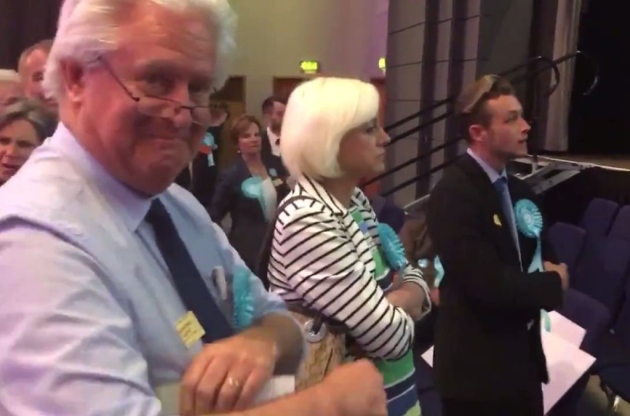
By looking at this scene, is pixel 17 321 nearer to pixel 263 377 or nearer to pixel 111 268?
pixel 111 268

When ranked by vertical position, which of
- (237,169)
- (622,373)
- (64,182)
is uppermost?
(64,182)

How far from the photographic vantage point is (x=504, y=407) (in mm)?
2219

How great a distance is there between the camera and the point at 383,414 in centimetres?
88

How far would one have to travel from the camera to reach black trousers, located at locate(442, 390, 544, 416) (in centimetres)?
222

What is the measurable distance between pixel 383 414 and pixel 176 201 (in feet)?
1.50

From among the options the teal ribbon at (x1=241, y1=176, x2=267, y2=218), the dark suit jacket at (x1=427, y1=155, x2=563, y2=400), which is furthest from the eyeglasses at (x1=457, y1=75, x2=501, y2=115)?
the teal ribbon at (x1=241, y1=176, x2=267, y2=218)

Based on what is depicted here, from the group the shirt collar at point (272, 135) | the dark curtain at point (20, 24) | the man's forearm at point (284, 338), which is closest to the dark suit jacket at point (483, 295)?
the man's forearm at point (284, 338)

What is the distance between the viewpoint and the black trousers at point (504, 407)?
87.3 inches

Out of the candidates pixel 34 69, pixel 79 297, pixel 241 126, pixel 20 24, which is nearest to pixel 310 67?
pixel 20 24

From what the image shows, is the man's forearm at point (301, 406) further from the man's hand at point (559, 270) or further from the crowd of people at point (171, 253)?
the man's hand at point (559, 270)

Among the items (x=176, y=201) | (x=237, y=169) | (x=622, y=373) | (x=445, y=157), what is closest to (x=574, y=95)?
(x=445, y=157)

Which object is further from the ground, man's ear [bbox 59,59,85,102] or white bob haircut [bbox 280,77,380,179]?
man's ear [bbox 59,59,85,102]

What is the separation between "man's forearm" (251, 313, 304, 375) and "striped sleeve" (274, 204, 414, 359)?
0.44 m

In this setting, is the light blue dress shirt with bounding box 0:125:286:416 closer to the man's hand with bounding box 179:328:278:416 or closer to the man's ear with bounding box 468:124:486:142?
the man's hand with bounding box 179:328:278:416
